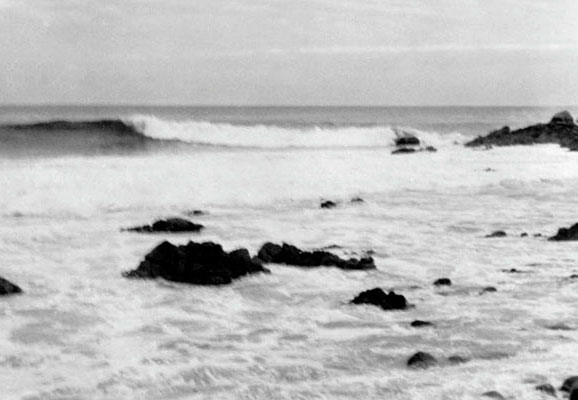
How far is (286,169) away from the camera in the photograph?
24.2m

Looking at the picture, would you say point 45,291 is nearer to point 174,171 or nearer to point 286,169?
point 174,171

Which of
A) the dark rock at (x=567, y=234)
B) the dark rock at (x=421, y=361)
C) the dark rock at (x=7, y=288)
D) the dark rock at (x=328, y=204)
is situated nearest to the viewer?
the dark rock at (x=421, y=361)

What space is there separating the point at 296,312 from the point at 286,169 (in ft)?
56.5

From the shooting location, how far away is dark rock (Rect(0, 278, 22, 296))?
7489mm

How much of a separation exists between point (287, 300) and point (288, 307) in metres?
0.26

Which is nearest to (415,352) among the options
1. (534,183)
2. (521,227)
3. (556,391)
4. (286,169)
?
(556,391)

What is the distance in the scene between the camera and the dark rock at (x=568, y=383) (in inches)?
190

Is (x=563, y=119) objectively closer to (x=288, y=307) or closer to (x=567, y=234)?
(x=567, y=234)

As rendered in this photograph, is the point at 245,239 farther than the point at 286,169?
No

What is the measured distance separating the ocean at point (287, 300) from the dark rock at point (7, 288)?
0.12 metres

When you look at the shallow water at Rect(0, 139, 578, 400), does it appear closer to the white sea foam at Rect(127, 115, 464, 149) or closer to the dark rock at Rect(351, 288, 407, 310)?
the dark rock at Rect(351, 288, 407, 310)

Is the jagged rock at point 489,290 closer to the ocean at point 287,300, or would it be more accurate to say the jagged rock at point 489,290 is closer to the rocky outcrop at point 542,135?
the ocean at point 287,300

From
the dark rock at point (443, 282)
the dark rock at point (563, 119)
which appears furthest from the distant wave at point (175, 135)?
the dark rock at point (443, 282)

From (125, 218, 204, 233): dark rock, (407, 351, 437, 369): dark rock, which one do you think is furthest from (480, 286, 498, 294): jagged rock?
(125, 218, 204, 233): dark rock
